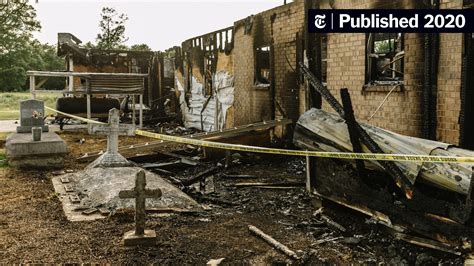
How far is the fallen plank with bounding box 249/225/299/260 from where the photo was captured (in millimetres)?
4898

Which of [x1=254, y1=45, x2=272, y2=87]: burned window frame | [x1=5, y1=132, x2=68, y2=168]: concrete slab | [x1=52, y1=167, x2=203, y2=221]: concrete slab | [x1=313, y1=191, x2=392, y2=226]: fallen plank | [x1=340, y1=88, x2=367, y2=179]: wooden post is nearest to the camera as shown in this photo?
[x1=313, y1=191, x2=392, y2=226]: fallen plank

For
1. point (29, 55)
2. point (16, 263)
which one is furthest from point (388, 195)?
point (29, 55)

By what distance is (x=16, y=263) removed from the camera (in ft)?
15.1

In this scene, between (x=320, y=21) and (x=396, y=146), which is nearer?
(x=396, y=146)

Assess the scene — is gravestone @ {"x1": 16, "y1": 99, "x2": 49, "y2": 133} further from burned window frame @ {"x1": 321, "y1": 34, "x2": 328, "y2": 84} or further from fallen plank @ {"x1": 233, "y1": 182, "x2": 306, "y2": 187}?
burned window frame @ {"x1": 321, "y1": 34, "x2": 328, "y2": 84}

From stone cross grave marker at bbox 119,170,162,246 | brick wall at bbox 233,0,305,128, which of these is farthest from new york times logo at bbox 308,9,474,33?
stone cross grave marker at bbox 119,170,162,246

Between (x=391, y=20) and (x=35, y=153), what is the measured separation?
774 centimetres

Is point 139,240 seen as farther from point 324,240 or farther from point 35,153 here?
point 35,153

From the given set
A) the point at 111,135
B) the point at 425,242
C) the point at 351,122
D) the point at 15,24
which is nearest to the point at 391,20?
the point at 351,122

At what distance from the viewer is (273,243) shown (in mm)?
5254

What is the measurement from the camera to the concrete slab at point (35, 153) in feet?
31.0

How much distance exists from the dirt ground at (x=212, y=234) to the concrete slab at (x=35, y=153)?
1539 millimetres

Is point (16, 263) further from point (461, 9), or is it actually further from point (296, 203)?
point (461, 9)

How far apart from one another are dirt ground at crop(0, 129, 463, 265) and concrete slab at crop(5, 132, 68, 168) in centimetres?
154
